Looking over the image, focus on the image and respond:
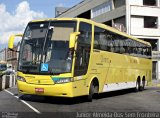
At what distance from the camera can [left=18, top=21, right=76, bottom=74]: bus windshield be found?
15133 millimetres

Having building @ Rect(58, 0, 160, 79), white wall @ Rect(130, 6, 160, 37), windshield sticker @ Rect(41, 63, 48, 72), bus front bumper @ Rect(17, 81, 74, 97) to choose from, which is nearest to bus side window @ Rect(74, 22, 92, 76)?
bus front bumper @ Rect(17, 81, 74, 97)

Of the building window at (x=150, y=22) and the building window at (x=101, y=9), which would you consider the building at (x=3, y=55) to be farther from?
the building window at (x=150, y=22)

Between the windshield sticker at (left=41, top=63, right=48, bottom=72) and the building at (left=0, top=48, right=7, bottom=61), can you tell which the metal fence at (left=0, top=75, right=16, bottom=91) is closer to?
the windshield sticker at (left=41, top=63, right=48, bottom=72)

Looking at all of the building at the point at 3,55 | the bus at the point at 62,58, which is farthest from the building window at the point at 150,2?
the building at the point at 3,55

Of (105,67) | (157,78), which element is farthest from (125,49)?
(157,78)

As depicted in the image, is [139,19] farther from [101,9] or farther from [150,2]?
[101,9]

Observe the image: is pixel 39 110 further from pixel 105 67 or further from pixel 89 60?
pixel 105 67

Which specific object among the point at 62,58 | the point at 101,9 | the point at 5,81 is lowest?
the point at 5,81

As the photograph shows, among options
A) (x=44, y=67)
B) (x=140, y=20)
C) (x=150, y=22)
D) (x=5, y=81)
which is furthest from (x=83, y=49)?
(x=150, y=22)

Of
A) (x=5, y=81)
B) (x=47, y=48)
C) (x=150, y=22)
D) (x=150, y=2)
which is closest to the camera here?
(x=47, y=48)

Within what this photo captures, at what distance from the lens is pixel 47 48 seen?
15430mm

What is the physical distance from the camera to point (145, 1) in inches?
2309

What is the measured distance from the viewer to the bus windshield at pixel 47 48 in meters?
15.1

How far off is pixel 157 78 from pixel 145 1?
458 inches
